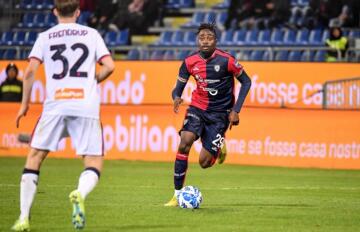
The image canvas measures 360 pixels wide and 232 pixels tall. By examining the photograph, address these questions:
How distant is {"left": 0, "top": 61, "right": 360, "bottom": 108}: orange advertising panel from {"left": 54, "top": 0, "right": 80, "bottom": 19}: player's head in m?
16.1

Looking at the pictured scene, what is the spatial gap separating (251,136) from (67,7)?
14319mm

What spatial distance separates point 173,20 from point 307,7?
17.2ft

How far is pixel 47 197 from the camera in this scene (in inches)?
593

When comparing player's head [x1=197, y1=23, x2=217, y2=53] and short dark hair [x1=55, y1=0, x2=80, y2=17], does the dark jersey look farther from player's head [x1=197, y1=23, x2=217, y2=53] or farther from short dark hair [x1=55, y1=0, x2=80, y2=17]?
short dark hair [x1=55, y1=0, x2=80, y2=17]

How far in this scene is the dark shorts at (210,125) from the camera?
47.6 ft

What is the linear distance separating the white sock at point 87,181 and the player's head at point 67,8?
1626 millimetres

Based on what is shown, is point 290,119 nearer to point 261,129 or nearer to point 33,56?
point 261,129

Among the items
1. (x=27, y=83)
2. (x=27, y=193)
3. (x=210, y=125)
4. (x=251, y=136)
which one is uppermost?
(x=27, y=83)

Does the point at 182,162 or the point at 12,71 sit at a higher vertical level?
the point at 12,71

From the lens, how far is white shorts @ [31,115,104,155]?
10.6 meters

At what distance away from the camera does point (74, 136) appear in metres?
10.7

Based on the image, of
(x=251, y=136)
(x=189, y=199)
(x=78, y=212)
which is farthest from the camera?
(x=251, y=136)

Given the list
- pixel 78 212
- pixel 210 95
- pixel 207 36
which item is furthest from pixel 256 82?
pixel 78 212

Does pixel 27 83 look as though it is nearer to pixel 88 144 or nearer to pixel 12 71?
pixel 88 144
